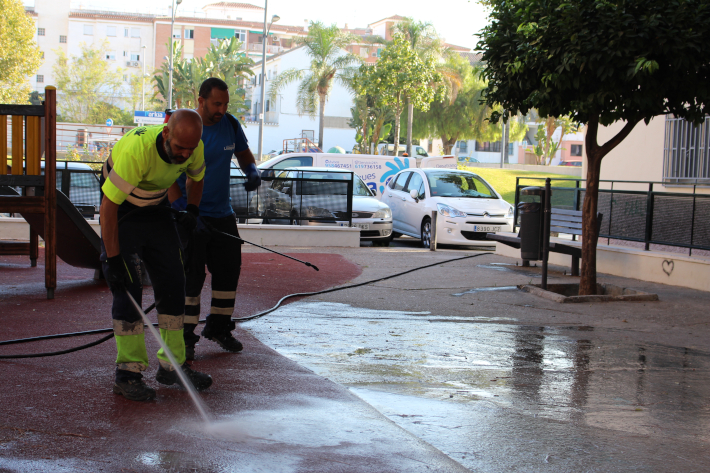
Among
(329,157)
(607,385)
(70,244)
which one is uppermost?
(329,157)

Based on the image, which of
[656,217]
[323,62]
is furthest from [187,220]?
[323,62]

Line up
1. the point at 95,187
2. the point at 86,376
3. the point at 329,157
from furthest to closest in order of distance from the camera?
the point at 329,157
the point at 95,187
the point at 86,376

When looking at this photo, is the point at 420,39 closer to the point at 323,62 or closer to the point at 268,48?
the point at 323,62

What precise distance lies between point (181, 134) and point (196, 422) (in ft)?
5.22

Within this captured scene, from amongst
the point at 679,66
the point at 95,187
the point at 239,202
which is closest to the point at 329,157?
the point at 239,202

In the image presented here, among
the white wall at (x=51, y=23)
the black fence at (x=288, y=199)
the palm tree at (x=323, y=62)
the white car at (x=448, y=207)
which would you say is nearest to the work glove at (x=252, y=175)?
the black fence at (x=288, y=199)

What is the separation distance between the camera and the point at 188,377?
430 cm

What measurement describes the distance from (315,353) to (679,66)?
4.81 meters

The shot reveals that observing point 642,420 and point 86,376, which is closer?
point 642,420

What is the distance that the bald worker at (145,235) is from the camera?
3926 millimetres

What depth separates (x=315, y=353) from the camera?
554 cm

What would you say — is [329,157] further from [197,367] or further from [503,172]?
[503,172]

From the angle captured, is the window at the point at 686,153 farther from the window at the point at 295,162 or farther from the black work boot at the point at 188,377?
the black work boot at the point at 188,377

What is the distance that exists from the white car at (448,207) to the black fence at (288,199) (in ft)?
5.65
